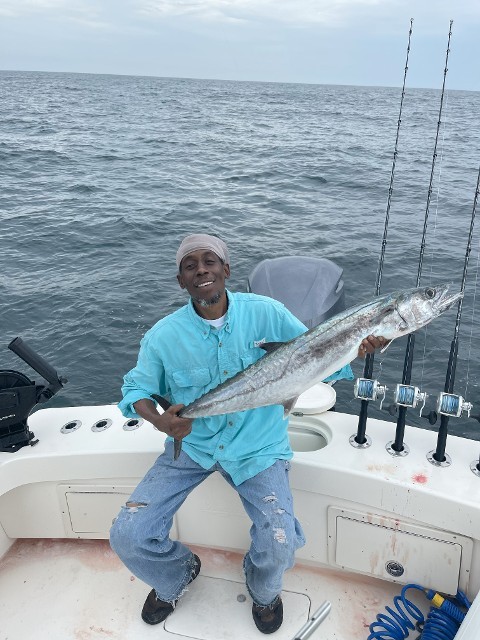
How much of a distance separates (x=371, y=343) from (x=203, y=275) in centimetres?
90

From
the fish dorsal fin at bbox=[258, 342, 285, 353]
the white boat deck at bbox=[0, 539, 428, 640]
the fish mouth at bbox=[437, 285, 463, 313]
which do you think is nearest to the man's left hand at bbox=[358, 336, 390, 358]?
the fish mouth at bbox=[437, 285, 463, 313]

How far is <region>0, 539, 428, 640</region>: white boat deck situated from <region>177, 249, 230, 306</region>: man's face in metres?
1.80

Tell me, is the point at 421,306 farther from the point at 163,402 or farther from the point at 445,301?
the point at 163,402

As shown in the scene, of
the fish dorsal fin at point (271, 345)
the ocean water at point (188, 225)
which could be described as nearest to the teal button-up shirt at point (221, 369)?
the fish dorsal fin at point (271, 345)

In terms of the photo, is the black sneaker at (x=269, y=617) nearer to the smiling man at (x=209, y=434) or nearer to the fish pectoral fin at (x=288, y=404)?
the smiling man at (x=209, y=434)

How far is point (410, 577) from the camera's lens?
307 centimetres

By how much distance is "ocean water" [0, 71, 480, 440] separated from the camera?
7730mm

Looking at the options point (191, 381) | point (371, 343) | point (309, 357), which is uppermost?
point (371, 343)

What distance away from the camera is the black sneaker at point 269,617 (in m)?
2.99

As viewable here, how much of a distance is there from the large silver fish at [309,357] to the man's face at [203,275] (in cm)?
39

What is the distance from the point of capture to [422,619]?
2.97 metres

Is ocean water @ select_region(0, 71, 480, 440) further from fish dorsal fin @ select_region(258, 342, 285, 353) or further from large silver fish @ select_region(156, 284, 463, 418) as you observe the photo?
fish dorsal fin @ select_region(258, 342, 285, 353)

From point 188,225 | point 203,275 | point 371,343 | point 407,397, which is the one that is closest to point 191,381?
point 203,275

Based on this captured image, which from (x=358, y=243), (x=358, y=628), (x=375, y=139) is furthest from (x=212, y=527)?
(x=375, y=139)
